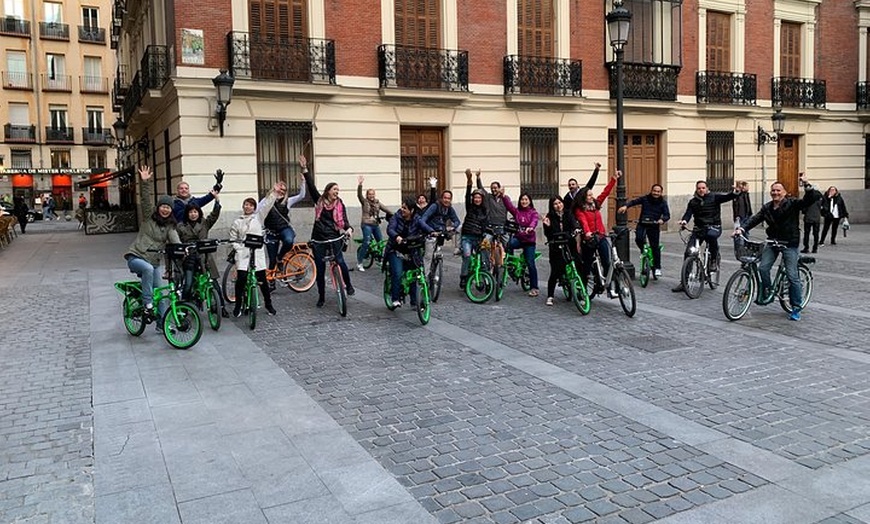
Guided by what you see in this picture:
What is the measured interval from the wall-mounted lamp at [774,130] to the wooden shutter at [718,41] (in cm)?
220

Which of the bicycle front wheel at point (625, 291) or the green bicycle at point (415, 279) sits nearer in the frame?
the green bicycle at point (415, 279)

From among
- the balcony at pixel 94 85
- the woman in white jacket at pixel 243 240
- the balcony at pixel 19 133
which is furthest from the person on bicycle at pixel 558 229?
the balcony at pixel 94 85

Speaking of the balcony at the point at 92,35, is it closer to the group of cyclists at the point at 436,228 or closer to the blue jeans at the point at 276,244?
the group of cyclists at the point at 436,228

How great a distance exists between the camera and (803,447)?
487cm

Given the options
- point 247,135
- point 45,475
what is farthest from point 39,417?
point 247,135

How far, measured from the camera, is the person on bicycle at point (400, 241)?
9758mm

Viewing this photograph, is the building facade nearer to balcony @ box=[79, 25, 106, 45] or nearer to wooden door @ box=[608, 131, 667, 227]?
wooden door @ box=[608, 131, 667, 227]

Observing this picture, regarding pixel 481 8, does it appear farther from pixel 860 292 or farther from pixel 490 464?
pixel 490 464

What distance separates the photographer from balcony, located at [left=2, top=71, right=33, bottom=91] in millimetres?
48375

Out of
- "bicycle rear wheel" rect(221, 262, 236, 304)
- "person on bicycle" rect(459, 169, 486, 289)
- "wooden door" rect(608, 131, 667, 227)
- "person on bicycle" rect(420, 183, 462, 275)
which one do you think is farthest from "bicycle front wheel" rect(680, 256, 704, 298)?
"wooden door" rect(608, 131, 667, 227)

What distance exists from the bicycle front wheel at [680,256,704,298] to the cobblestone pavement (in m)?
1.15

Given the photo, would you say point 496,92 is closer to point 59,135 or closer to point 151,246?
point 151,246

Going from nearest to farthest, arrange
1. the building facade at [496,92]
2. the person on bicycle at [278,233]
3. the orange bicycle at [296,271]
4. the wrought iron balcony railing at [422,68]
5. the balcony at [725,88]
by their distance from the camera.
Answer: the person on bicycle at [278,233] < the orange bicycle at [296,271] < the building facade at [496,92] < the wrought iron balcony railing at [422,68] < the balcony at [725,88]

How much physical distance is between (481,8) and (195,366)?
15539mm
